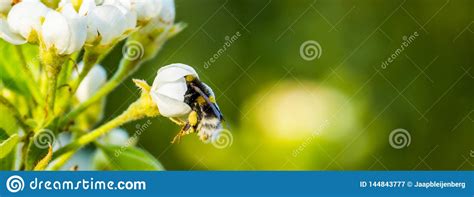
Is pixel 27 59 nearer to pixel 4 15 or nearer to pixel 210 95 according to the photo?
pixel 4 15

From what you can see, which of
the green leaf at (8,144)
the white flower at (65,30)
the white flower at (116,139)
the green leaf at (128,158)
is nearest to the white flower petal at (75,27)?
the white flower at (65,30)

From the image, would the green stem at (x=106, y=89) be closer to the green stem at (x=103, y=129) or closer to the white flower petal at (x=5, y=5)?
the green stem at (x=103, y=129)

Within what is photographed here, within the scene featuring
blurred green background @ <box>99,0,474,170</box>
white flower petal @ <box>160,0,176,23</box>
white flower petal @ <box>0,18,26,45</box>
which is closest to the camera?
white flower petal @ <box>0,18,26,45</box>

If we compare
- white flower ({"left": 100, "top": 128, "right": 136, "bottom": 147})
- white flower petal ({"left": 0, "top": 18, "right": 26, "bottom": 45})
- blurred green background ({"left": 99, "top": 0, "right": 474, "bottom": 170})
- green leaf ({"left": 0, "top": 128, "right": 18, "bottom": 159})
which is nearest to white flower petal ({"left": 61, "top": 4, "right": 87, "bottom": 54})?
white flower petal ({"left": 0, "top": 18, "right": 26, "bottom": 45})

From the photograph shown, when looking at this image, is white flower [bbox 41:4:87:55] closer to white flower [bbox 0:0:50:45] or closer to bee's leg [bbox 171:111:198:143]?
white flower [bbox 0:0:50:45]

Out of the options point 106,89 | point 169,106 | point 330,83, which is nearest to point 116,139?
point 106,89

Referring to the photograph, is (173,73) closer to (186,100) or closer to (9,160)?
(186,100)
